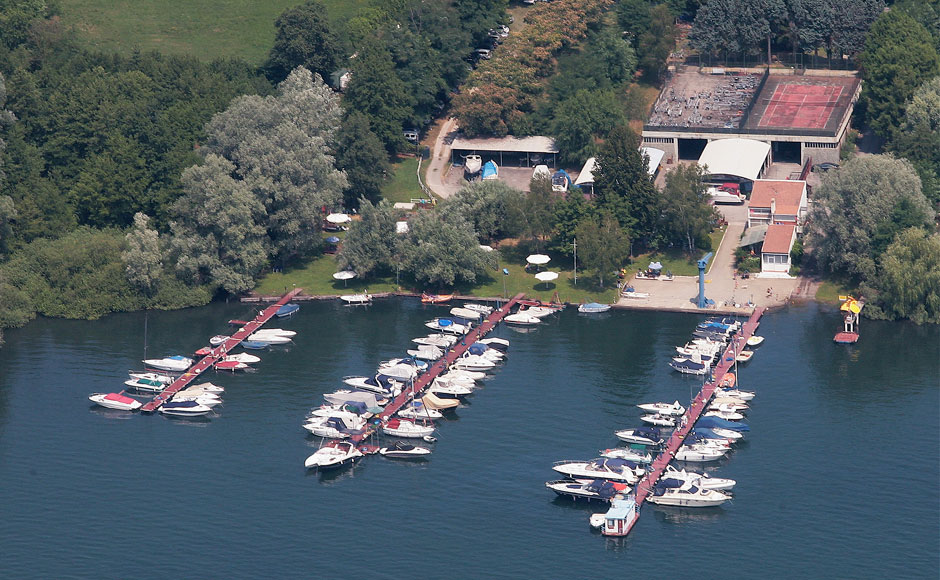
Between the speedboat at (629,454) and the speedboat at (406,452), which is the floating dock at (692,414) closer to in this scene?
the speedboat at (629,454)

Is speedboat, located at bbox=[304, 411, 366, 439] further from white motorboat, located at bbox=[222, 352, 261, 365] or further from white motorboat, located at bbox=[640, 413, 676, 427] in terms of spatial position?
white motorboat, located at bbox=[640, 413, 676, 427]

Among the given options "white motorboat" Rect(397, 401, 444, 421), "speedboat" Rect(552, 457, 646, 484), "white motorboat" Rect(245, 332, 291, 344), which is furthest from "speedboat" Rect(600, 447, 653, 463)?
"white motorboat" Rect(245, 332, 291, 344)

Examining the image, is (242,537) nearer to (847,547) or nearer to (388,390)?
(388,390)

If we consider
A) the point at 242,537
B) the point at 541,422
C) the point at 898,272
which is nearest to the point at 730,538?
the point at 541,422

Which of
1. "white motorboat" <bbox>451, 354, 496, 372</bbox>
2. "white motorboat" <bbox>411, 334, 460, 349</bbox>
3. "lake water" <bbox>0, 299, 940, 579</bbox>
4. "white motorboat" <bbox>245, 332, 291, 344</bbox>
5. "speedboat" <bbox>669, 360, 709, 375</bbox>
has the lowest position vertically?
"lake water" <bbox>0, 299, 940, 579</bbox>

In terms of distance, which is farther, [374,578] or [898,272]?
[898,272]

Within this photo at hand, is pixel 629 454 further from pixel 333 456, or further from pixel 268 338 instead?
pixel 268 338
